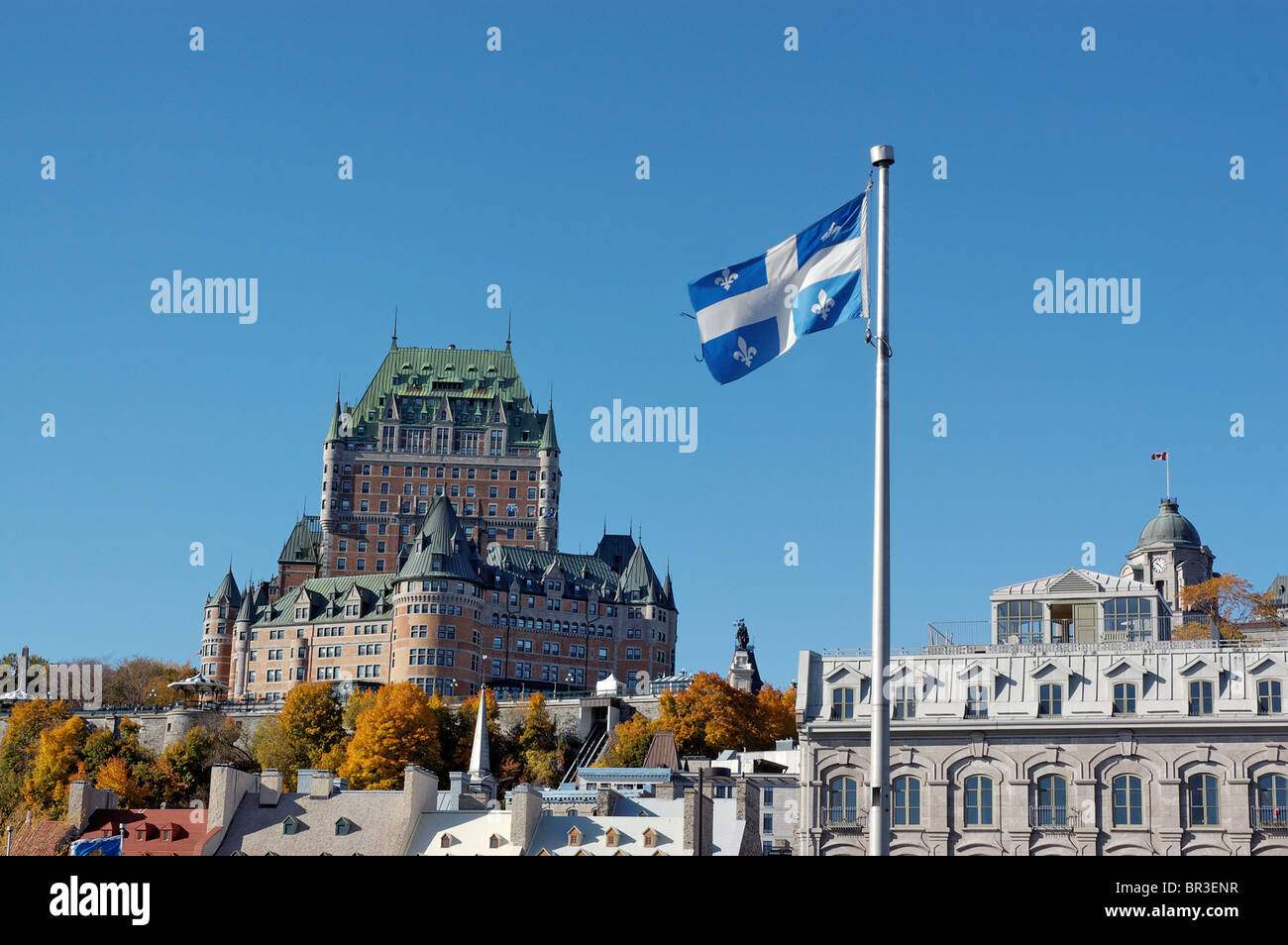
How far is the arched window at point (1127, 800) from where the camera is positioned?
205 ft

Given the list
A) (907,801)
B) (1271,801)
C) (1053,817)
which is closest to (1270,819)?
(1271,801)

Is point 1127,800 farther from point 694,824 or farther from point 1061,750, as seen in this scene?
point 694,824

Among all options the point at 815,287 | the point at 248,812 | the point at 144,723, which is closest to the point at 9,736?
the point at 144,723

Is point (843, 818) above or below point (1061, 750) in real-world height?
below

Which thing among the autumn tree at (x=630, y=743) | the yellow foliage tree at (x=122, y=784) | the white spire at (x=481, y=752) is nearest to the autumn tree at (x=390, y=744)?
the white spire at (x=481, y=752)

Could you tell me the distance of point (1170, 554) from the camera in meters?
168

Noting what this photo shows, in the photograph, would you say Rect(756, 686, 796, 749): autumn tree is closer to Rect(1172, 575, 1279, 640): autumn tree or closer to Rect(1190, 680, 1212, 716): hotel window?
Rect(1172, 575, 1279, 640): autumn tree

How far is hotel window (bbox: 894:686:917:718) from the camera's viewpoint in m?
67.4

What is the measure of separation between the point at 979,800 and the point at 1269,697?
36.2 ft

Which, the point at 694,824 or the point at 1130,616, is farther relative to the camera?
the point at 694,824

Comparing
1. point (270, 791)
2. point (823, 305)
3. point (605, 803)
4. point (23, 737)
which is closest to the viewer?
point (823, 305)
